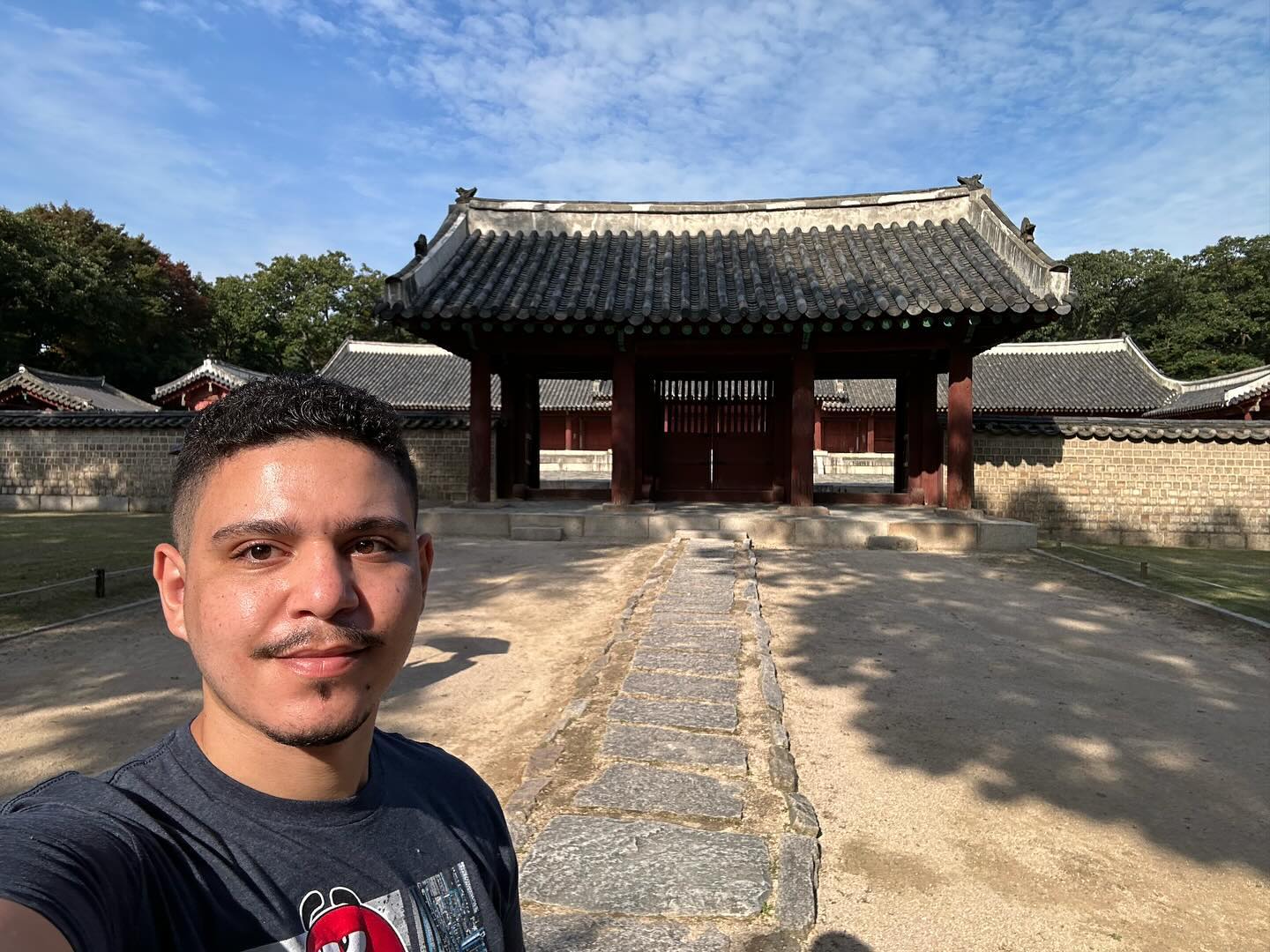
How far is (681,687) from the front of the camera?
3988 millimetres

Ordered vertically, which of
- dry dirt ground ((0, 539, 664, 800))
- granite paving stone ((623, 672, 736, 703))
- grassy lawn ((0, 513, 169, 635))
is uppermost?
grassy lawn ((0, 513, 169, 635))

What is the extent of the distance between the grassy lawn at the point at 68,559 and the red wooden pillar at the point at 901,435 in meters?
11.3

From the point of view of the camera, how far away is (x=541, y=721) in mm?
3848

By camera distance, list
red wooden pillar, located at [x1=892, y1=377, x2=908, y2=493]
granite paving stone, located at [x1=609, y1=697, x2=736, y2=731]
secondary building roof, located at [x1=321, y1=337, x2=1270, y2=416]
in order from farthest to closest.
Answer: secondary building roof, located at [x1=321, y1=337, x2=1270, y2=416] < red wooden pillar, located at [x1=892, y1=377, x2=908, y2=493] < granite paving stone, located at [x1=609, y1=697, x2=736, y2=731]

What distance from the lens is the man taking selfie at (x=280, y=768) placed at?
2.51ft

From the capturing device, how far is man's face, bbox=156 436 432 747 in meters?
0.90

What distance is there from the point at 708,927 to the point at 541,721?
78.5 inches

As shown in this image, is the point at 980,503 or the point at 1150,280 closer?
the point at 980,503

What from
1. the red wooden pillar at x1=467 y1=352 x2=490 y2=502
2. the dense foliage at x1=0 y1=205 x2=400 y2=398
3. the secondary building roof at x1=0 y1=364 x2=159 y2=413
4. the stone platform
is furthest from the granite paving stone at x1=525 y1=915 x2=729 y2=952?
the dense foliage at x1=0 y1=205 x2=400 y2=398

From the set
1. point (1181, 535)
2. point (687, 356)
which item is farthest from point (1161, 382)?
point (687, 356)

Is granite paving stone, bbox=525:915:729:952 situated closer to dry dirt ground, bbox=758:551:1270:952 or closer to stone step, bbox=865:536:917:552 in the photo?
dry dirt ground, bbox=758:551:1270:952

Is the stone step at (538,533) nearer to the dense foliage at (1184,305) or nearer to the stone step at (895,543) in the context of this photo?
the stone step at (895,543)

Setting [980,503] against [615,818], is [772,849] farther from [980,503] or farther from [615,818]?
[980,503]

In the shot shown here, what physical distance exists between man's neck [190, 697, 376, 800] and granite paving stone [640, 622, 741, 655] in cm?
389
